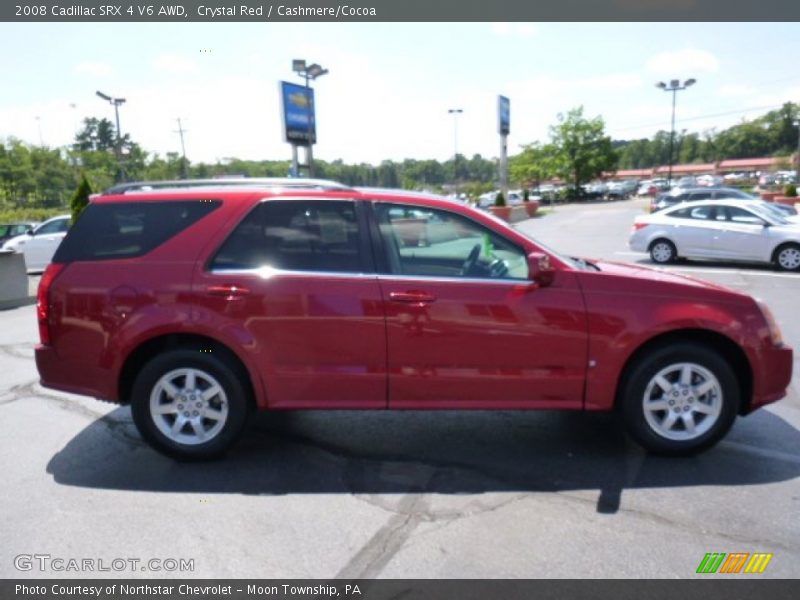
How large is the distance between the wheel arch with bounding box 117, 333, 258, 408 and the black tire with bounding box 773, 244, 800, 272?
12131 mm

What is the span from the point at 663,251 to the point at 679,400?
35.1 ft

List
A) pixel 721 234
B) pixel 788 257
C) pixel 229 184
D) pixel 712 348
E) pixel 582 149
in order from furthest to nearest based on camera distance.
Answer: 1. pixel 582 149
2. pixel 721 234
3. pixel 788 257
4. pixel 229 184
5. pixel 712 348

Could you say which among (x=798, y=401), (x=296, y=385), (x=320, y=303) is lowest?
(x=798, y=401)

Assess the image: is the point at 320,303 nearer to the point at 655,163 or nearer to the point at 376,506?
the point at 376,506

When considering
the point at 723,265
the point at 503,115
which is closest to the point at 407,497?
the point at 723,265

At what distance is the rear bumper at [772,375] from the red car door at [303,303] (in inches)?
97.6

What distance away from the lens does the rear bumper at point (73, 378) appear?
4.10m

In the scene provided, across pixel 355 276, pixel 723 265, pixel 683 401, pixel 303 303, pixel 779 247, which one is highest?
pixel 355 276

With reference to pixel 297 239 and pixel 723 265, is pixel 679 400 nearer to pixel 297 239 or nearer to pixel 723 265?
pixel 297 239

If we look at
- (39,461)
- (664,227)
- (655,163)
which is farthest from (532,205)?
(655,163)

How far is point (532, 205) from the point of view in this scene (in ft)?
118

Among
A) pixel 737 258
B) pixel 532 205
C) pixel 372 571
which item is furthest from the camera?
pixel 532 205

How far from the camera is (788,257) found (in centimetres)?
1222

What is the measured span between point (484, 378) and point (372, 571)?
4.80 ft
